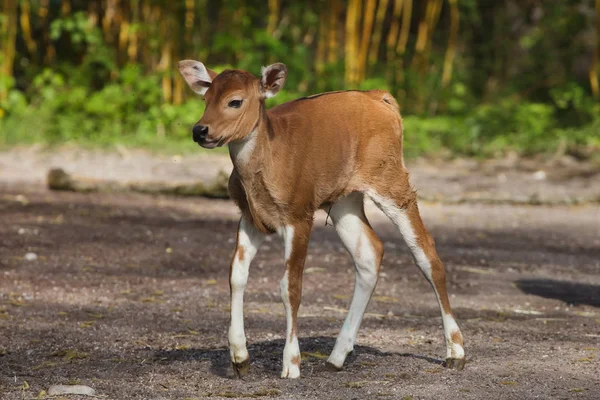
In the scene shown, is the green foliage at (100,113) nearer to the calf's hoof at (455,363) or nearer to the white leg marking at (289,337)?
the calf's hoof at (455,363)

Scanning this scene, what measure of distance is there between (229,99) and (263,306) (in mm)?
2419

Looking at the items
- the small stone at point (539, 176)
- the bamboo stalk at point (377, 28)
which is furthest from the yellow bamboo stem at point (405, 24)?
the small stone at point (539, 176)

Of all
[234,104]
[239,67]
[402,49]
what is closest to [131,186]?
[239,67]

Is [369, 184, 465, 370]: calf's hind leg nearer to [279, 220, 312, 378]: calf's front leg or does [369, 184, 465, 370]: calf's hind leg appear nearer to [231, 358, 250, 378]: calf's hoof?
[279, 220, 312, 378]: calf's front leg

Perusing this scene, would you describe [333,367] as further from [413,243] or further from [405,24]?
[405,24]

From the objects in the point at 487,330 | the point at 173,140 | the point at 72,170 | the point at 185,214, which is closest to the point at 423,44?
the point at 173,140

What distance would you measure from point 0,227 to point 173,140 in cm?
659

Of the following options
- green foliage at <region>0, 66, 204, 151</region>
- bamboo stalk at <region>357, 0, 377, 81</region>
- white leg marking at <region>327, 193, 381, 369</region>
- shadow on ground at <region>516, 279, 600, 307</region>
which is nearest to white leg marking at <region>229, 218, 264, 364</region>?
white leg marking at <region>327, 193, 381, 369</region>

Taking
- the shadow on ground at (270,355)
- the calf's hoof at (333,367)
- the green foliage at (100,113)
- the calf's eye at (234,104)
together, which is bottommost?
the green foliage at (100,113)

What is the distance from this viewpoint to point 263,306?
693cm

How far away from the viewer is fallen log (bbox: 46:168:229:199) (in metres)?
11.5

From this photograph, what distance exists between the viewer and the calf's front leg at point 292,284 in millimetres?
5012

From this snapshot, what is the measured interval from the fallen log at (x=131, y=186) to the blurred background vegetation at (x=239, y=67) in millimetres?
3598

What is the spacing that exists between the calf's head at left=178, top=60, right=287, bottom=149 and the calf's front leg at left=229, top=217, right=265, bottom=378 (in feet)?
1.65
